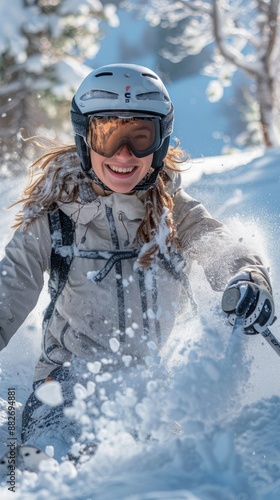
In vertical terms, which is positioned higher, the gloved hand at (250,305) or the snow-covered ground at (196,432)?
the gloved hand at (250,305)

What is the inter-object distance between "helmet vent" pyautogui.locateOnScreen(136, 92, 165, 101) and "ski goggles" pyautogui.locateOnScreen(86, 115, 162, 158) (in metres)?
0.09

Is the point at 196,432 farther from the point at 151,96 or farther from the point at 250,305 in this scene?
the point at 151,96

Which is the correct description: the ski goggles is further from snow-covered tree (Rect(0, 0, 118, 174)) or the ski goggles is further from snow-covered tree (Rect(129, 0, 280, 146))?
snow-covered tree (Rect(129, 0, 280, 146))

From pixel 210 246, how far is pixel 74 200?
2.27ft

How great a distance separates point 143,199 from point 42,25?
37.9 ft

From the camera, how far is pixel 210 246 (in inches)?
148

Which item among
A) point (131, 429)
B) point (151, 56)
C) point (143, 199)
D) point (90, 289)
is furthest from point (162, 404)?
point (151, 56)

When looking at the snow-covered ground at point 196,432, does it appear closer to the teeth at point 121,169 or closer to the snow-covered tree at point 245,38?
the teeth at point 121,169

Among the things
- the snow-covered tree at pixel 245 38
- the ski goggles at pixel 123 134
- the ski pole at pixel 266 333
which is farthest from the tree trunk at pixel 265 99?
the ski pole at pixel 266 333

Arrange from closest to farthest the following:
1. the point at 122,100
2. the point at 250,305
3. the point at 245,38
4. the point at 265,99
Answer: the point at 250,305
the point at 122,100
the point at 265,99
the point at 245,38

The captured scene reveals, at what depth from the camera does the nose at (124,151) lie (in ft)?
11.7

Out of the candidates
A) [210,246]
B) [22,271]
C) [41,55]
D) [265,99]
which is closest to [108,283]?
[22,271]

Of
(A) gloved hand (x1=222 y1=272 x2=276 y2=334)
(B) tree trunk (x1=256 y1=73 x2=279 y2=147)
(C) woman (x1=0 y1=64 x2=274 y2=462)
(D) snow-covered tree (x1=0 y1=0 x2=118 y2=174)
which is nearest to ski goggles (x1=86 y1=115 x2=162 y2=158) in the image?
(C) woman (x1=0 y1=64 x2=274 y2=462)

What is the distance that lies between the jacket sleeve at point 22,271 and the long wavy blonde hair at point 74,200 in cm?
6
